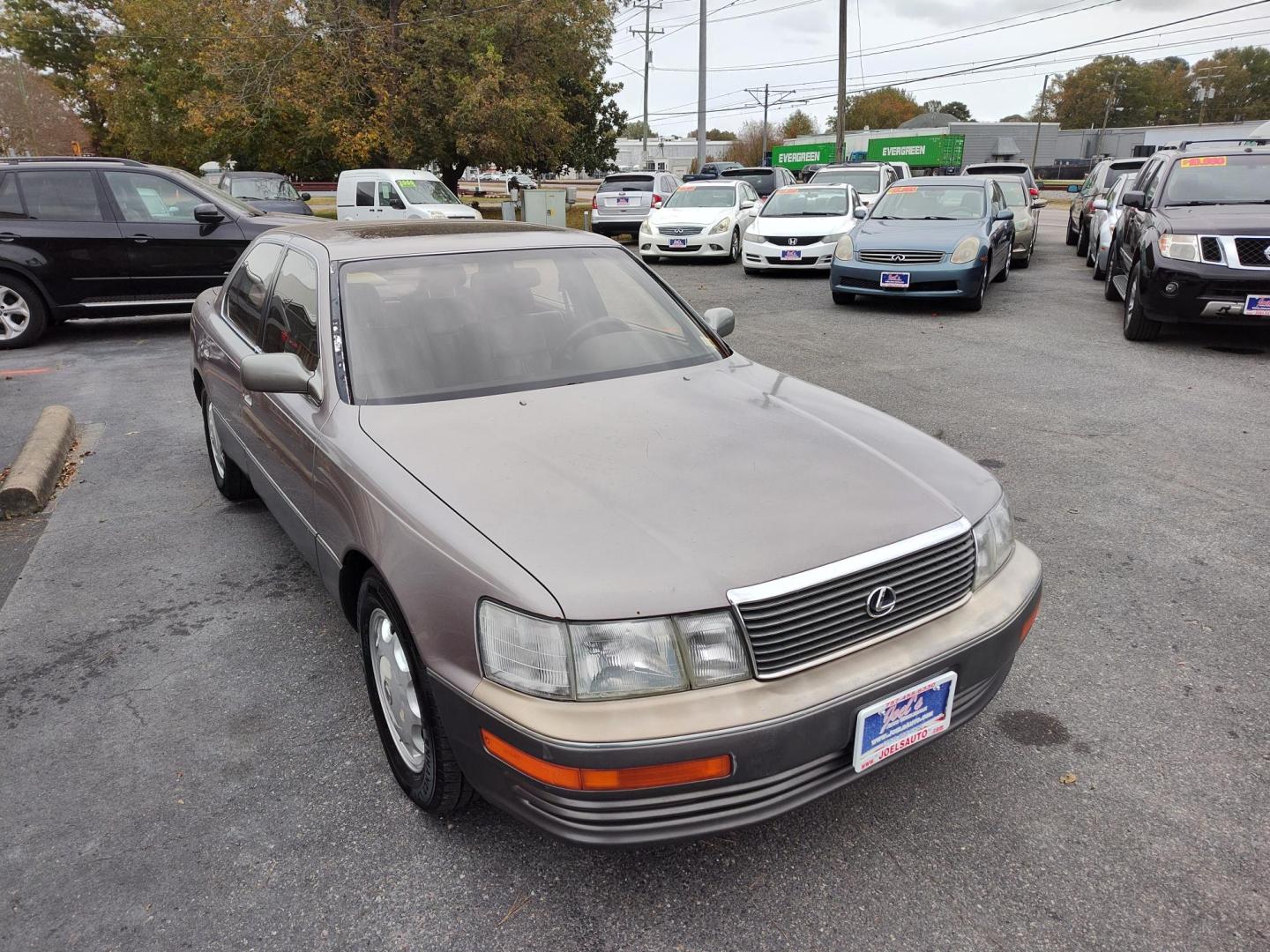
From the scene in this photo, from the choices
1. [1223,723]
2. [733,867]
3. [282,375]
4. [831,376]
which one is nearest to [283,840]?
[733,867]

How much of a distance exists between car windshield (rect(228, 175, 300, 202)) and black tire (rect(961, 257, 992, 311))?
1559 centimetres

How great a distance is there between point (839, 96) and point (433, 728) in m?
30.0

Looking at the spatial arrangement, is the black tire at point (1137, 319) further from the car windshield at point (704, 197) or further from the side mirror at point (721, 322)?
the car windshield at point (704, 197)

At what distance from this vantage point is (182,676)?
10.6 ft

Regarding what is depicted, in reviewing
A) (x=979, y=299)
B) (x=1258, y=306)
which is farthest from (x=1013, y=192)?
(x=1258, y=306)

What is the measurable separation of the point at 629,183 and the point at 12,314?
13.4m

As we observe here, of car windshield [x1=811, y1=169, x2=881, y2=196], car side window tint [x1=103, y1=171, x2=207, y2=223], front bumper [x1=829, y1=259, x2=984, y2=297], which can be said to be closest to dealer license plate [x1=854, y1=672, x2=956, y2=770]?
front bumper [x1=829, y1=259, x2=984, y2=297]

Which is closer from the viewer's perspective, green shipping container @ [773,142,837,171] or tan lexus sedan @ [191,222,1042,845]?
tan lexus sedan @ [191,222,1042,845]

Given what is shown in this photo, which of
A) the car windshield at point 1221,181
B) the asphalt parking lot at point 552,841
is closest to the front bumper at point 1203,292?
the car windshield at point 1221,181

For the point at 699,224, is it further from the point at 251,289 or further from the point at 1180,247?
the point at 251,289

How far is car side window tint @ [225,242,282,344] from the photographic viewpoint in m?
3.99

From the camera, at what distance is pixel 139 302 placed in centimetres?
949

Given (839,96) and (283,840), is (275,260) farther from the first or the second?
(839,96)

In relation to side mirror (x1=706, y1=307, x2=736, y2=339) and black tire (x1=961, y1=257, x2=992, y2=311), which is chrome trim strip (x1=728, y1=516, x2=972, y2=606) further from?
black tire (x1=961, y1=257, x2=992, y2=311)
